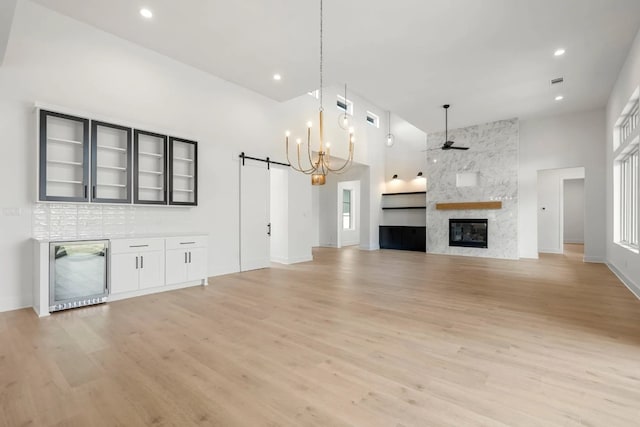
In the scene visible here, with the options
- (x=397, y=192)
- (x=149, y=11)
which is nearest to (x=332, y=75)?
(x=149, y=11)

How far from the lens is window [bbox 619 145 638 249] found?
4938 millimetres

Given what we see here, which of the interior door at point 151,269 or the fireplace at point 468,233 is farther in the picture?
the fireplace at point 468,233

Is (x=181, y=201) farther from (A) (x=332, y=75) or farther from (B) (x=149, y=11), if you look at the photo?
(A) (x=332, y=75)

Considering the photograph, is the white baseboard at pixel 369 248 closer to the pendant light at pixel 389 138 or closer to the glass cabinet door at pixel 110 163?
the pendant light at pixel 389 138

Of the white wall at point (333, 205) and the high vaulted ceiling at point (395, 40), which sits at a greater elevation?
the high vaulted ceiling at point (395, 40)

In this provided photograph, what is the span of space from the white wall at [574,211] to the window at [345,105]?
8.93 metres

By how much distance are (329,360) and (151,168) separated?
4.18 meters

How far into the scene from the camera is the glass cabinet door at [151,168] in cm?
460

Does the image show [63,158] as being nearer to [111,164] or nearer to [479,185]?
[111,164]

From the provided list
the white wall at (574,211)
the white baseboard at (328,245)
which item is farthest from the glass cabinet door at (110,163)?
the white wall at (574,211)

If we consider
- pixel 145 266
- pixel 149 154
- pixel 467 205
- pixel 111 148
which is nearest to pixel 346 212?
pixel 467 205

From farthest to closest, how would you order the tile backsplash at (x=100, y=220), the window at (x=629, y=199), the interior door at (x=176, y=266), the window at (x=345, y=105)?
the window at (x=345, y=105) → the window at (x=629, y=199) → the interior door at (x=176, y=266) → the tile backsplash at (x=100, y=220)

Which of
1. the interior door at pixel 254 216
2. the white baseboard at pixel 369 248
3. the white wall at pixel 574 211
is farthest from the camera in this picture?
the white wall at pixel 574 211

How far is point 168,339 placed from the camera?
276 centimetres
